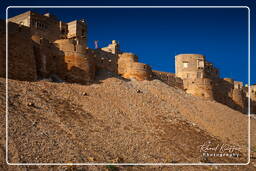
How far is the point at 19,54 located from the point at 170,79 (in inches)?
726

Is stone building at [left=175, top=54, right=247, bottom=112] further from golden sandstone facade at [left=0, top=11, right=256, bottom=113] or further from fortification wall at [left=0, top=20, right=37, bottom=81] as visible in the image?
fortification wall at [left=0, top=20, right=37, bottom=81]

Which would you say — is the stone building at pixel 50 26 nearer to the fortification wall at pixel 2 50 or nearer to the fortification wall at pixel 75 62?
the fortification wall at pixel 75 62

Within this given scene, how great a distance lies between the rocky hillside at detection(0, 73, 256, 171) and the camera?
12617 millimetres

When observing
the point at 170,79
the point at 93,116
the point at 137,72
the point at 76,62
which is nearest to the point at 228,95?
the point at 170,79

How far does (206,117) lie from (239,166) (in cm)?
642

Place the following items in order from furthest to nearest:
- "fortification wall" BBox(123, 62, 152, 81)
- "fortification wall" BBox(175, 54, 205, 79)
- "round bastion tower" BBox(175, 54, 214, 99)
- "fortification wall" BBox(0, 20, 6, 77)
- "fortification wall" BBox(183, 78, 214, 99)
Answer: "fortification wall" BBox(175, 54, 205, 79) < "round bastion tower" BBox(175, 54, 214, 99) < "fortification wall" BBox(183, 78, 214, 99) < "fortification wall" BBox(123, 62, 152, 81) < "fortification wall" BBox(0, 20, 6, 77)

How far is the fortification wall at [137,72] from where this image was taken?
29.2 metres

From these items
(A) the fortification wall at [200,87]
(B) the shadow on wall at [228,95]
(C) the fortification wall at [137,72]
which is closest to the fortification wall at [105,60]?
(C) the fortification wall at [137,72]

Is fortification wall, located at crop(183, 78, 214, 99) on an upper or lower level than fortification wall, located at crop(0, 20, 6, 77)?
lower

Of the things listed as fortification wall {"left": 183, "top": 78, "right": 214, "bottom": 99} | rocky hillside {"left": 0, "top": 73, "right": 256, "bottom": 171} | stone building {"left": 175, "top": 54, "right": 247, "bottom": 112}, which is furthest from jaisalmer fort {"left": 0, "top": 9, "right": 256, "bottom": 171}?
stone building {"left": 175, "top": 54, "right": 247, "bottom": 112}

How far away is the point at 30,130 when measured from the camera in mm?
13172

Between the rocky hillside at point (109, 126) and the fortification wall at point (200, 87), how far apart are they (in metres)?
10.4

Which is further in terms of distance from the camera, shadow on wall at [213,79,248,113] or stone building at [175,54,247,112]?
shadow on wall at [213,79,248,113]

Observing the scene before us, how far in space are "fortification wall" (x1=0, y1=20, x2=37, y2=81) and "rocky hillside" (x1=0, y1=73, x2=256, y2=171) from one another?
121cm
